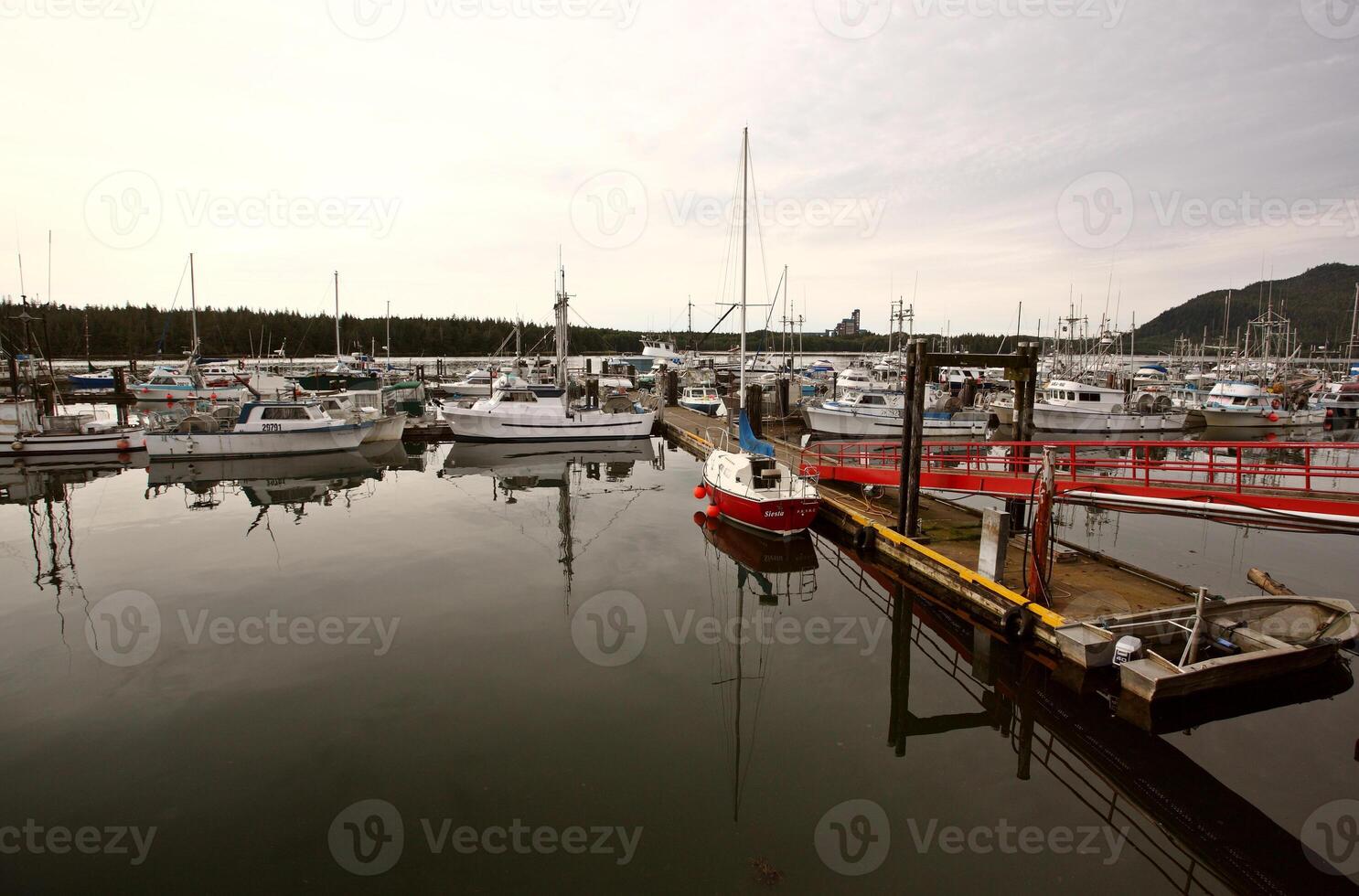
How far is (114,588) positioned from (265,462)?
1574 cm

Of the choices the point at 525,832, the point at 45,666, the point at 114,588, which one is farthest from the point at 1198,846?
the point at 114,588

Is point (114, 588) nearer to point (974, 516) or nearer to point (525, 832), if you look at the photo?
point (525, 832)

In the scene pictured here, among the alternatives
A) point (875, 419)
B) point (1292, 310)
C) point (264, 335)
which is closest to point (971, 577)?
point (875, 419)

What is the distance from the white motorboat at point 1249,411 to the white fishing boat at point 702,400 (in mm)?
30361

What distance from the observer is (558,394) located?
33344mm

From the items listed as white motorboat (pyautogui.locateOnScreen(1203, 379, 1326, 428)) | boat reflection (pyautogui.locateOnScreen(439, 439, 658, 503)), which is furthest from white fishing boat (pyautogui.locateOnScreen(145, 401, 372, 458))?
white motorboat (pyautogui.locateOnScreen(1203, 379, 1326, 428))

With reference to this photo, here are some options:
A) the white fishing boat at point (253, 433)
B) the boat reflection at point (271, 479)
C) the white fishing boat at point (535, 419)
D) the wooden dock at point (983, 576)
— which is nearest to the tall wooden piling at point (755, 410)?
the white fishing boat at point (535, 419)

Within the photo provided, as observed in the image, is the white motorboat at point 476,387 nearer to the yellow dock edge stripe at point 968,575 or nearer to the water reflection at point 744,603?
the water reflection at point 744,603

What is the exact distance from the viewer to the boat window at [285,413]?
27.6m

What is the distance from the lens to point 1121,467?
1362 cm

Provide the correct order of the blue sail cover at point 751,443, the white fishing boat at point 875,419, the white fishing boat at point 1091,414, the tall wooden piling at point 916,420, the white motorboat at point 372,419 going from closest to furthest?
the tall wooden piling at point 916,420
the blue sail cover at point 751,443
the white motorboat at point 372,419
the white fishing boat at point 875,419
the white fishing boat at point 1091,414

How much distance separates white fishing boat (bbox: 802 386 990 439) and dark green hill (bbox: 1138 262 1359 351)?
12891 cm

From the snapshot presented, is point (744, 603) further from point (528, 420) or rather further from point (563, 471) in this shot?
point (528, 420)

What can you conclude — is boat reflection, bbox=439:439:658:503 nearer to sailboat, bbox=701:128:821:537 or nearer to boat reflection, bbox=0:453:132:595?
sailboat, bbox=701:128:821:537
